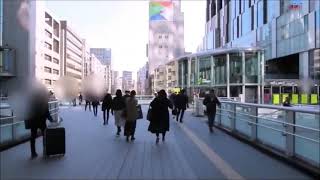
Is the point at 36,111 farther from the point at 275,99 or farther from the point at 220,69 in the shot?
the point at 220,69

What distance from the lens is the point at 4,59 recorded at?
75688 mm

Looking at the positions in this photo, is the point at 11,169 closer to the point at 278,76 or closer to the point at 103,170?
the point at 103,170

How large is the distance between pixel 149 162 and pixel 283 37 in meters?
52.7

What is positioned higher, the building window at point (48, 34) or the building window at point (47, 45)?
the building window at point (48, 34)

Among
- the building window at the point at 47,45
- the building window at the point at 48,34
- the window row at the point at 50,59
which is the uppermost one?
the building window at the point at 48,34

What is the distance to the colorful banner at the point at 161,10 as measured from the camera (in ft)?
549

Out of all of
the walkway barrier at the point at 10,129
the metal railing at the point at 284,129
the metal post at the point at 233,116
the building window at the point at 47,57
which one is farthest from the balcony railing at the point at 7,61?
the metal railing at the point at 284,129

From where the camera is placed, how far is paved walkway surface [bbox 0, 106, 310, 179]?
862 centimetres

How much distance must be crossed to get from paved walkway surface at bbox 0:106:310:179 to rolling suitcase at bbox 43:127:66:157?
0.61 ft

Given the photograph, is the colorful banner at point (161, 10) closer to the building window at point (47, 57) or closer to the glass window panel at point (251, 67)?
the building window at point (47, 57)

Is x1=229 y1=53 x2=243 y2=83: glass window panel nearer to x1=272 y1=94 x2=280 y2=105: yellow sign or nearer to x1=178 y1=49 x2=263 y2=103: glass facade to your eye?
x1=178 y1=49 x2=263 y2=103: glass facade

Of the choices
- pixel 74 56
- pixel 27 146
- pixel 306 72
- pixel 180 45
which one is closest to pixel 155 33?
pixel 180 45

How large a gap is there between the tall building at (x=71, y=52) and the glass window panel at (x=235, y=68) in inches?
3153

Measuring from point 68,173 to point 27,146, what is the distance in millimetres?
4907
